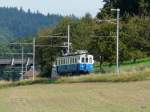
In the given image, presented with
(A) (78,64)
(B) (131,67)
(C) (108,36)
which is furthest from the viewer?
(C) (108,36)

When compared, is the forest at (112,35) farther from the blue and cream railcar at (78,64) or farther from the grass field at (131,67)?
the blue and cream railcar at (78,64)

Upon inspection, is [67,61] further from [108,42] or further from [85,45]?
[85,45]

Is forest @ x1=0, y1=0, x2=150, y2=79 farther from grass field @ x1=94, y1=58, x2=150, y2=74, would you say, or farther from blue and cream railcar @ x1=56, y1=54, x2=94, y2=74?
blue and cream railcar @ x1=56, y1=54, x2=94, y2=74

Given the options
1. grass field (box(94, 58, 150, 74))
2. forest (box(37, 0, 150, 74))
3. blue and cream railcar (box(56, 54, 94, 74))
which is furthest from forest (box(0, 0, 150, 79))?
blue and cream railcar (box(56, 54, 94, 74))

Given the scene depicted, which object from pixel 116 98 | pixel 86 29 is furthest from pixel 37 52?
pixel 116 98

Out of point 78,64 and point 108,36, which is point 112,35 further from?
point 78,64

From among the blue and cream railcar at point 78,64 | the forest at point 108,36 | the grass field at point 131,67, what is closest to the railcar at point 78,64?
the blue and cream railcar at point 78,64

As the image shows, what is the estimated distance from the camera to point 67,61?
62.4 metres

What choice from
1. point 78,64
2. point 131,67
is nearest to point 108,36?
point 78,64

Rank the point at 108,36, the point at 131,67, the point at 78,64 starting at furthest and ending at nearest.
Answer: the point at 108,36
the point at 78,64
the point at 131,67

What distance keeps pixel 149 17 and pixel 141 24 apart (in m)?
4.14

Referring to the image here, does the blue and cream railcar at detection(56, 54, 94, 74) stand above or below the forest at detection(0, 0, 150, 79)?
below

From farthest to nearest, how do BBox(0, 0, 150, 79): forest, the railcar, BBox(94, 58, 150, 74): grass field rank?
BBox(0, 0, 150, 79): forest < the railcar < BBox(94, 58, 150, 74): grass field

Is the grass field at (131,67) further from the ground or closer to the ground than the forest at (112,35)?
closer to the ground
